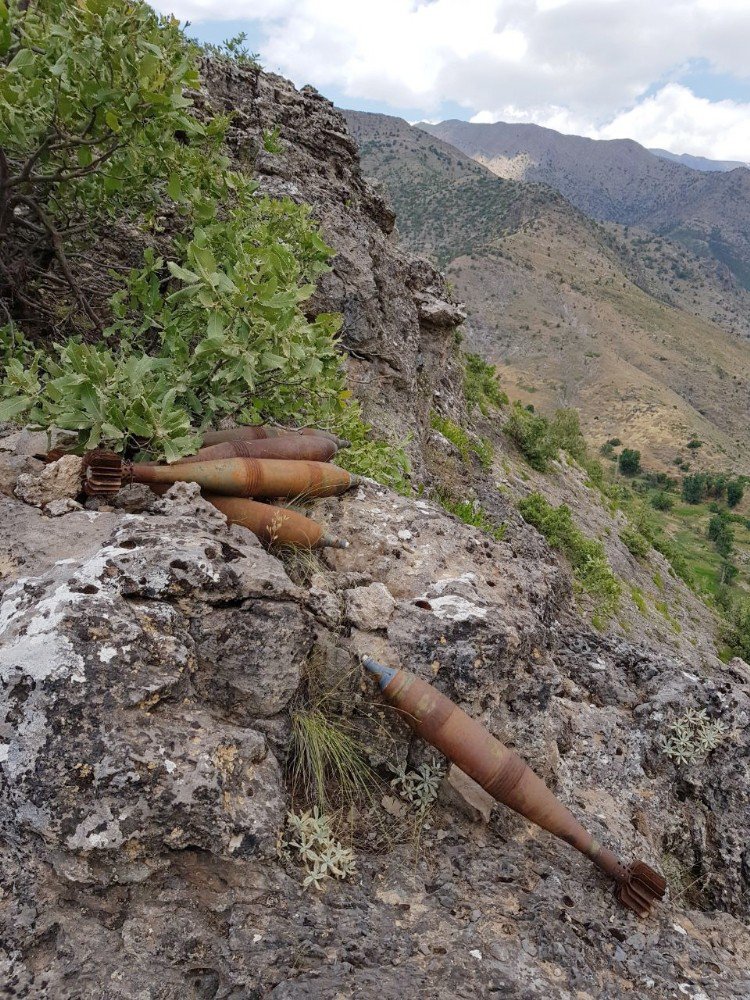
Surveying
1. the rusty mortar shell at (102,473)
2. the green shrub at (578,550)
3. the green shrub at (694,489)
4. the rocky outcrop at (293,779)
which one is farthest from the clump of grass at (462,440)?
the green shrub at (694,489)

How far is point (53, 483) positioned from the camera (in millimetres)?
3424

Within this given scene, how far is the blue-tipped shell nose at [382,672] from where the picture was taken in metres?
3.24

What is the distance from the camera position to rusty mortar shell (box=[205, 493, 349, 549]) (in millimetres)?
3750

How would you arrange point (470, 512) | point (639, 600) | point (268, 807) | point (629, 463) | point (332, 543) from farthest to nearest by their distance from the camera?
point (629, 463) < point (639, 600) < point (470, 512) < point (332, 543) < point (268, 807)

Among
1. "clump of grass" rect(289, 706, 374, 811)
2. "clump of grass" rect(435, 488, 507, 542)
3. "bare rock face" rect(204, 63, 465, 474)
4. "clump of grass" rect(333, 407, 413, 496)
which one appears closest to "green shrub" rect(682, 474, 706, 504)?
"bare rock face" rect(204, 63, 465, 474)

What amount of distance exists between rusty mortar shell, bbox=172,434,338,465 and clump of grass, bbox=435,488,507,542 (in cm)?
384

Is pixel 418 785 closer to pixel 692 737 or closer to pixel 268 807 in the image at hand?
pixel 268 807

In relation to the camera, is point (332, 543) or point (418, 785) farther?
point (332, 543)

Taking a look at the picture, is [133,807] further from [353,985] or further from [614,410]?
[614,410]

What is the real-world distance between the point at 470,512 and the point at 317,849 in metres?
6.73

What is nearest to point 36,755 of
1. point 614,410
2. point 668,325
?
point 614,410

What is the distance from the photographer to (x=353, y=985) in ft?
7.67

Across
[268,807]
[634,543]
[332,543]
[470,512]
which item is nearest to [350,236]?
[470,512]

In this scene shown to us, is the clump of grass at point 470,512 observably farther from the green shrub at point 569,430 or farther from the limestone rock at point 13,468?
the green shrub at point 569,430
